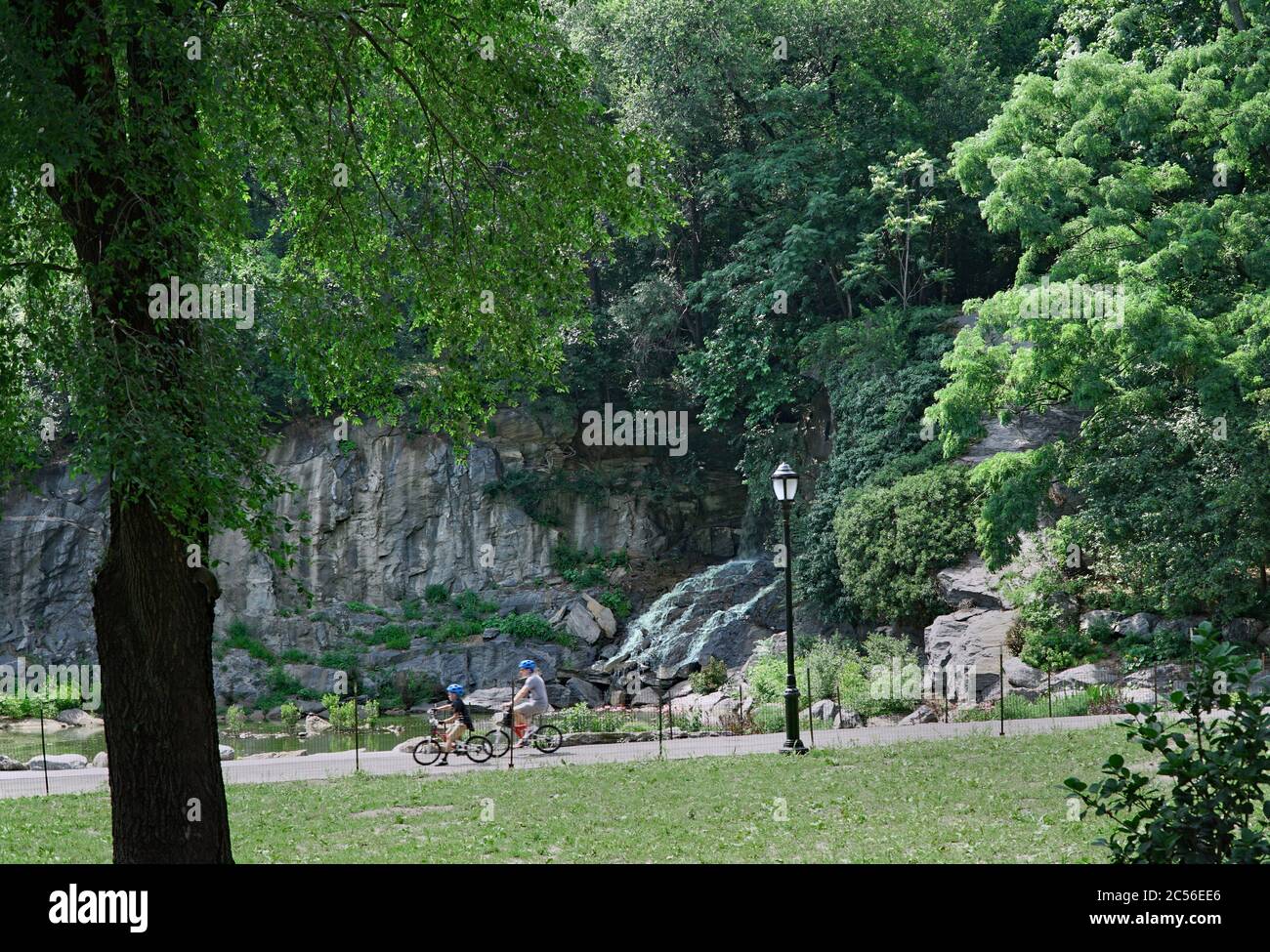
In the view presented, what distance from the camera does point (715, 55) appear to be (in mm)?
34938

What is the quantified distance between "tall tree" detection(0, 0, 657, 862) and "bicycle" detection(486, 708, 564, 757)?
774 centimetres

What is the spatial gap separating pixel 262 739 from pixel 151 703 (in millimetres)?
19900

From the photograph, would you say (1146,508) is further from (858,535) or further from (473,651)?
(473,651)

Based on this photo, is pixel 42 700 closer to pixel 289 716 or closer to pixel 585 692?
pixel 289 716

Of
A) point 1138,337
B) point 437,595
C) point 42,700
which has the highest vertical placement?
point 1138,337

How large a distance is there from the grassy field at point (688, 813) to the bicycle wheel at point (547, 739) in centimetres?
247

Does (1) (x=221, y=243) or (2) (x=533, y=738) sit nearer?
(1) (x=221, y=243)

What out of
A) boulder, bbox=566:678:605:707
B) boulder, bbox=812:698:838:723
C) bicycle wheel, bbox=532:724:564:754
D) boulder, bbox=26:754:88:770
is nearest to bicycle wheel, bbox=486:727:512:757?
bicycle wheel, bbox=532:724:564:754

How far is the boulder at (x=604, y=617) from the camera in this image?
3522 cm

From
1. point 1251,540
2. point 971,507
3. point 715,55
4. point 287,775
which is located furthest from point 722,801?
point 715,55

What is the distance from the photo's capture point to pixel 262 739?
26.6 m

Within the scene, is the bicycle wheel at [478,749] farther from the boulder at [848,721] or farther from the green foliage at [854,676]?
the green foliage at [854,676]

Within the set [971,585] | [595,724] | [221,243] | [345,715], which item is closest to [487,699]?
[345,715]
